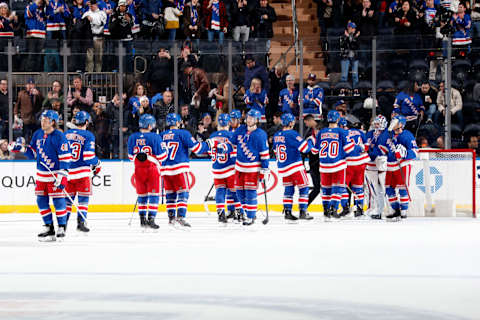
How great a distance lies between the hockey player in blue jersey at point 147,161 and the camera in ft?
35.7

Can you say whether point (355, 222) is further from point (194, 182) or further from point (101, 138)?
point (101, 138)

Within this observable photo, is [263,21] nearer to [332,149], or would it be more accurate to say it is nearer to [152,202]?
[332,149]

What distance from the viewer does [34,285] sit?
6359 millimetres

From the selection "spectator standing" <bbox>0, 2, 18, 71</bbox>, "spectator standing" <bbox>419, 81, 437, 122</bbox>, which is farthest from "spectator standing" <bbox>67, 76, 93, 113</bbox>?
"spectator standing" <bbox>419, 81, 437, 122</bbox>

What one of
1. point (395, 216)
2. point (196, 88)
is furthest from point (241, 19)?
point (395, 216)

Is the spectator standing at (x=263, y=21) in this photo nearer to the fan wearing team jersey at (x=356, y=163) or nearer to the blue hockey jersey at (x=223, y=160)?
the fan wearing team jersey at (x=356, y=163)

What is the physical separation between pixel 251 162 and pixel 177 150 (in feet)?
3.07

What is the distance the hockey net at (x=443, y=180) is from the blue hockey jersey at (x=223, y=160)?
325cm

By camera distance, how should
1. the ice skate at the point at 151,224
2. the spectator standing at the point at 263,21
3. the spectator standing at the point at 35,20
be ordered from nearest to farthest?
the ice skate at the point at 151,224, the spectator standing at the point at 35,20, the spectator standing at the point at 263,21

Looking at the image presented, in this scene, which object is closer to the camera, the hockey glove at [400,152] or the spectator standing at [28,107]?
the hockey glove at [400,152]

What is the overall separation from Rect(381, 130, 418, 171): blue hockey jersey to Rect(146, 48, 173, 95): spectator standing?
12.9 ft

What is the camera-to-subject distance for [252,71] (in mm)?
14938

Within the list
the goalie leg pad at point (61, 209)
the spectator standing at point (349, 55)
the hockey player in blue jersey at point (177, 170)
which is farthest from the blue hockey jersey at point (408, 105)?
the goalie leg pad at point (61, 209)

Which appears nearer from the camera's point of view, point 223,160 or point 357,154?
point 223,160
